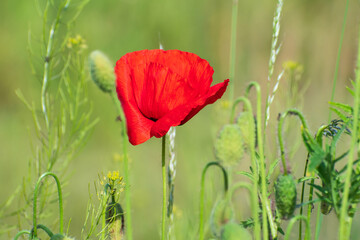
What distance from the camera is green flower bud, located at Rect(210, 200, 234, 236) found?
50cm

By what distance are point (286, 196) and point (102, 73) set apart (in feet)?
0.72

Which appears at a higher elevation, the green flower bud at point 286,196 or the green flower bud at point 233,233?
the green flower bud at point 286,196

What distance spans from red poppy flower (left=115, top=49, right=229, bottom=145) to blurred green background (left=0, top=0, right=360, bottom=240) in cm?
109

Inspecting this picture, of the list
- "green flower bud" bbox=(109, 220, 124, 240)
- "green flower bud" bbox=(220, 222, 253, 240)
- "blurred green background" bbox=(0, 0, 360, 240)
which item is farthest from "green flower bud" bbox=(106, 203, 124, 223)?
"blurred green background" bbox=(0, 0, 360, 240)

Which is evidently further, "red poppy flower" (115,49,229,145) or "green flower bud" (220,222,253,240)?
"red poppy flower" (115,49,229,145)

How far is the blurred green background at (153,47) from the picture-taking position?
1969 mm

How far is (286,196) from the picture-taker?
52 cm

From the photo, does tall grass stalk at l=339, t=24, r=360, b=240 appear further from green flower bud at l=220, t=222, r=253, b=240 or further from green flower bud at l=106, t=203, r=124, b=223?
green flower bud at l=106, t=203, r=124, b=223

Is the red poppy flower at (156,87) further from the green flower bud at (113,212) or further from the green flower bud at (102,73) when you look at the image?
the green flower bud at (102,73)

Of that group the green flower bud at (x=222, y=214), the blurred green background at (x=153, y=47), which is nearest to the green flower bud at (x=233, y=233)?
the green flower bud at (x=222, y=214)

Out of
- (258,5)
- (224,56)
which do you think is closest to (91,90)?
(224,56)

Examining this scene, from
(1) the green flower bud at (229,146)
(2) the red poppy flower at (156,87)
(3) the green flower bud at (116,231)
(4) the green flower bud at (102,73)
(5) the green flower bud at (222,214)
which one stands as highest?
(2) the red poppy flower at (156,87)

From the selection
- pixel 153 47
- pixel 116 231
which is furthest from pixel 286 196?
pixel 153 47

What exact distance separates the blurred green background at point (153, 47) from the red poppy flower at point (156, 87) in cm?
109
